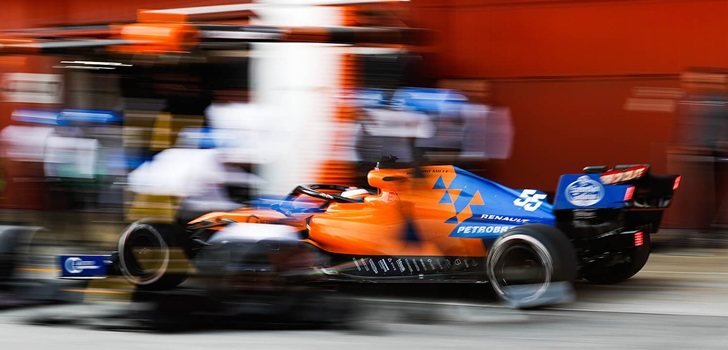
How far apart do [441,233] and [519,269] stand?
66 cm

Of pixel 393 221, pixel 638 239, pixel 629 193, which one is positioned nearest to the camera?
pixel 629 193

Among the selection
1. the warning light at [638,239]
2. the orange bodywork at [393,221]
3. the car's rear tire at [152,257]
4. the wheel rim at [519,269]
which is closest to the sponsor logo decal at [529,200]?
the orange bodywork at [393,221]

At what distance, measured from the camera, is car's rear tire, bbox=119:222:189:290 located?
842 centimetres

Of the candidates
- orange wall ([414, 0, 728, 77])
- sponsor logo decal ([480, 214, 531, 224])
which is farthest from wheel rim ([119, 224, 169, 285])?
orange wall ([414, 0, 728, 77])

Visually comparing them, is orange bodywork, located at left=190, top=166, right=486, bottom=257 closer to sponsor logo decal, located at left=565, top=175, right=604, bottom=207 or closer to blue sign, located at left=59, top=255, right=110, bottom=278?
sponsor logo decal, located at left=565, top=175, right=604, bottom=207

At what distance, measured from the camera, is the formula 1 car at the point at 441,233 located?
7.80m

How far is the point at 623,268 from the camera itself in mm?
8906

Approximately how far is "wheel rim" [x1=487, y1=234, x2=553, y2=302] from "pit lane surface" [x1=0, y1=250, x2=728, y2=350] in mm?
151

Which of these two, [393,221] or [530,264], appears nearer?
[530,264]

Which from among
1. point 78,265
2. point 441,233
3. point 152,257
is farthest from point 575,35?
point 78,265

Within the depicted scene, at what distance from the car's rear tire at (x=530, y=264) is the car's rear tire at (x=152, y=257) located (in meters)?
2.44

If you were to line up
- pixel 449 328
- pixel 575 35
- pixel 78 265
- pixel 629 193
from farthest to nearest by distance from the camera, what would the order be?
pixel 575 35 → pixel 629 193 → pixel 78 265 → pixel 449 328

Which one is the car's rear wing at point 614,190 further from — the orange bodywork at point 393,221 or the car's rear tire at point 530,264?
the orange bodywork at point 393,221

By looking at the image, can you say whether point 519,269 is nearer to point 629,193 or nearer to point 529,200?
point 529,200
